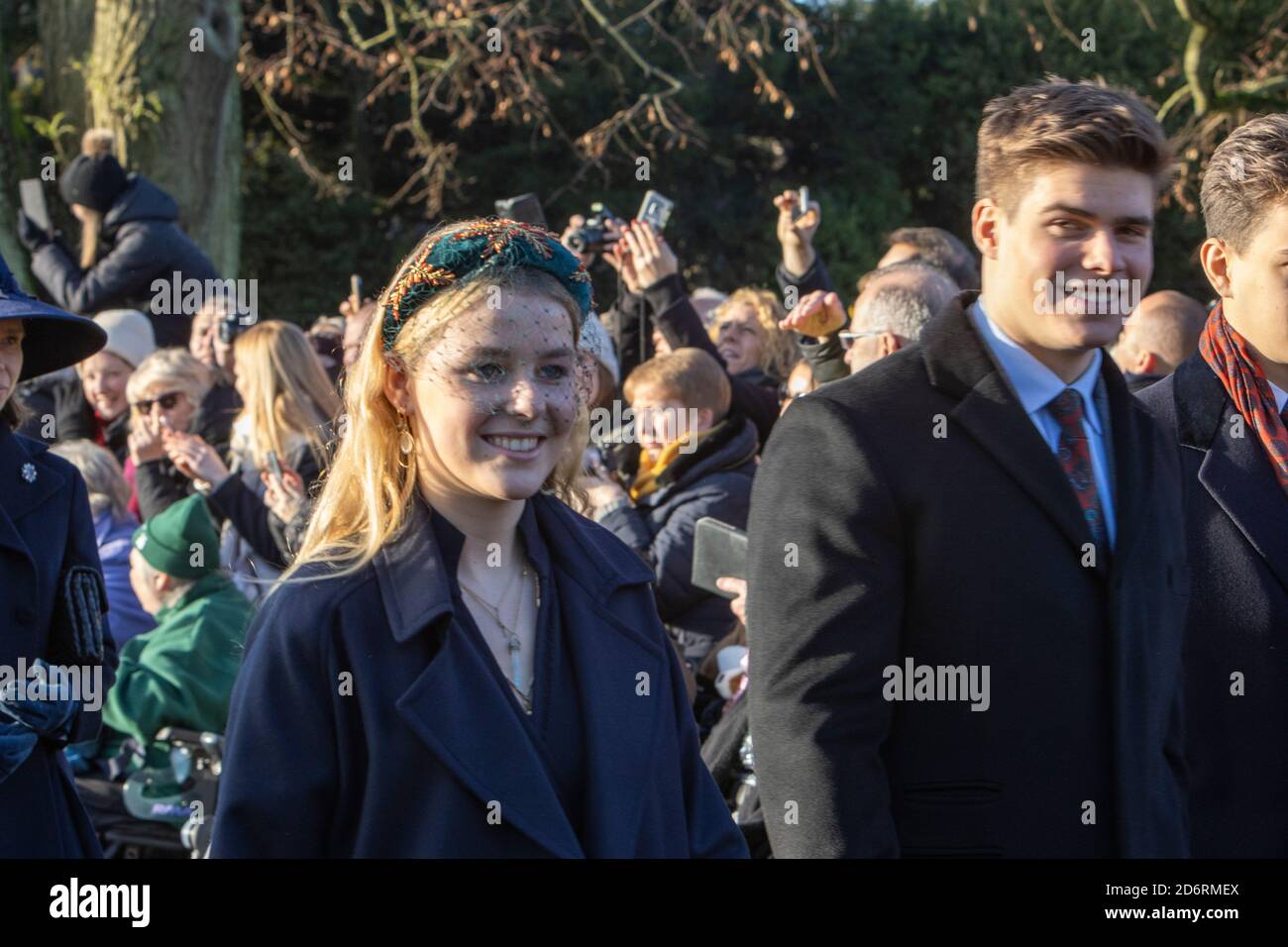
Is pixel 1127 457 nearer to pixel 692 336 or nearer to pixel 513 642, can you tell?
pixel 513 642

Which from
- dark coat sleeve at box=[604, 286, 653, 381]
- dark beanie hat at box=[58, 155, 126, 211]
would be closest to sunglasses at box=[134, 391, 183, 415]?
dark coat sleeve at box=[604, 286, 653, 381]

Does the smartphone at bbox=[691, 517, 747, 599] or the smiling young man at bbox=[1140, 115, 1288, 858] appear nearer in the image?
the smiling young man at bbox=[1140, 115, 1288, 858]

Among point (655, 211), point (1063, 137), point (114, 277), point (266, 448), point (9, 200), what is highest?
point (9, 200)

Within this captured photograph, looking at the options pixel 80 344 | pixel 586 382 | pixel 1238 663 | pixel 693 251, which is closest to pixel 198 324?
pixel 80 344

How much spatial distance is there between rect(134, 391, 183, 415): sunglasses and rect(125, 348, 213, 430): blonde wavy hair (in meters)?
0.02

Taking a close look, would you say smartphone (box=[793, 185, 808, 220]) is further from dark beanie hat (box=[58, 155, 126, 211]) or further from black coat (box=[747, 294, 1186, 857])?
dark beanie hat (box=[58, 155, 126, 211])

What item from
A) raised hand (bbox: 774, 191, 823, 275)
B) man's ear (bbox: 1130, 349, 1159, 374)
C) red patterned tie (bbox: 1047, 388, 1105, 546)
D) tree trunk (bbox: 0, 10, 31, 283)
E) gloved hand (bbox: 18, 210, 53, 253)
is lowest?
red patterned tie (bbox: 1047, 388, 1105, 546)

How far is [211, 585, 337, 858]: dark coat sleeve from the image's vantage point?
224 cm

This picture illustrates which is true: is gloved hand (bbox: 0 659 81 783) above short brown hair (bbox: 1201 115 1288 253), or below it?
below

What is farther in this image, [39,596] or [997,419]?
[39,596]

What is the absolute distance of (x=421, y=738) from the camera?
2260 millimetres

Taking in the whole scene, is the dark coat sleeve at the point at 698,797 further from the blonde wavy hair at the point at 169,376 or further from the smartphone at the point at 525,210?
the blonde wavy hair at the point at 169,376

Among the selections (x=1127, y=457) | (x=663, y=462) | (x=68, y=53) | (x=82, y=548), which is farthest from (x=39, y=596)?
(x=68, y=53)

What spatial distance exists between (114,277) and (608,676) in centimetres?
693
